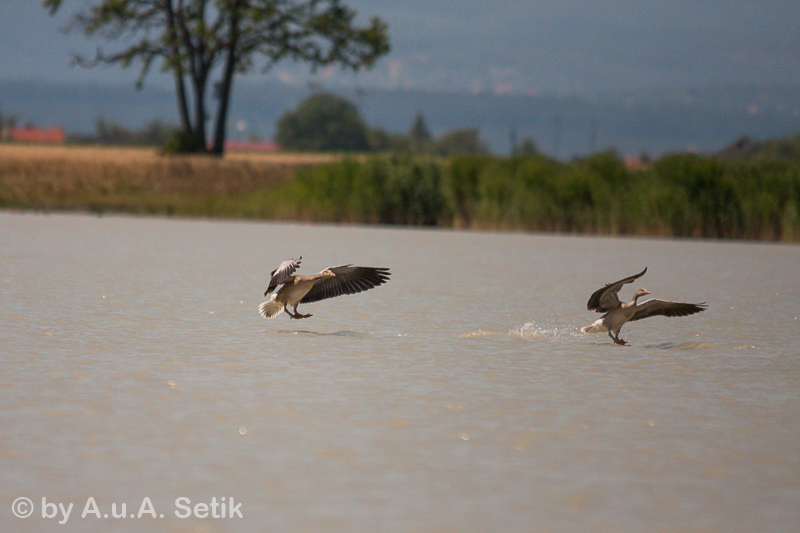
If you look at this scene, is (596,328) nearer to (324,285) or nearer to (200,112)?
(324,285)

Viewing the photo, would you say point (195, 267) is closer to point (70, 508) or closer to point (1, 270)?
point (1, 270)

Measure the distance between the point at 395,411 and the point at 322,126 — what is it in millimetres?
151967

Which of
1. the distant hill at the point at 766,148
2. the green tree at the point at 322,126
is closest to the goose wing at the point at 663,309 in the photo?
the distant hill at the point at 766,148

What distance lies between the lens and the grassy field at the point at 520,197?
89.6 ft

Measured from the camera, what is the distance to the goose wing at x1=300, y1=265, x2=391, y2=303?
1069 centimetres

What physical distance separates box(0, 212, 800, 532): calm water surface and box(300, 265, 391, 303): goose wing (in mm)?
437

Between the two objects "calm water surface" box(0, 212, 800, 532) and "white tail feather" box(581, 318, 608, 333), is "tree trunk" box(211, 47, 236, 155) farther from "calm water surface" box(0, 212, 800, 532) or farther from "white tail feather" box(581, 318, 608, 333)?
"white tail feather" box(581, 318, 608, 333)

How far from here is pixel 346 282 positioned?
10.9m

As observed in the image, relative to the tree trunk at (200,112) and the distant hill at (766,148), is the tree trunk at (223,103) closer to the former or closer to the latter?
the tree trunk at (200,112)

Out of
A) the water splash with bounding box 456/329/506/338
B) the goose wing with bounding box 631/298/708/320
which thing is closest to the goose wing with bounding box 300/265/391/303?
the water splash with bounding box 456/329/506/338

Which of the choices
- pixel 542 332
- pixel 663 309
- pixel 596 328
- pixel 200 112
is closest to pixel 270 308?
pixel 542 332

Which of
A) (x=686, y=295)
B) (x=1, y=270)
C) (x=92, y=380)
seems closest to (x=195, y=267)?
(x=1, y=270)

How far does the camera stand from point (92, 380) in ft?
27.3

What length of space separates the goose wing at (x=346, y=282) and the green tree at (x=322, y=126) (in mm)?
132885
